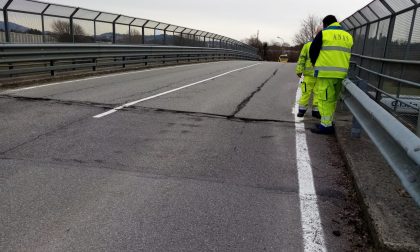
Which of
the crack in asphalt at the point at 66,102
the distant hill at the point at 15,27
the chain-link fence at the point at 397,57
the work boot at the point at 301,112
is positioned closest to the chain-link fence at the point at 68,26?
the distant hill at the point at 15,27

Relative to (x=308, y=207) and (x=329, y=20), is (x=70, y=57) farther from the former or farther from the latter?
(x=308, y=207)

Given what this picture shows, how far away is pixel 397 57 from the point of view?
7.51m

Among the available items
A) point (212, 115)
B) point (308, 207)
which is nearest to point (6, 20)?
point (212, 115)

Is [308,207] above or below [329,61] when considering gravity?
below

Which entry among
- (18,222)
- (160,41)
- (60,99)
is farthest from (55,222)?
(160,41)

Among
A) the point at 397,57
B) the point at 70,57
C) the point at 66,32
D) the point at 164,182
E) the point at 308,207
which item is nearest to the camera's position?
the point at 308,207

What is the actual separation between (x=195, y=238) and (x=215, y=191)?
96 cm

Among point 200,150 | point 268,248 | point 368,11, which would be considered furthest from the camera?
point 368,11

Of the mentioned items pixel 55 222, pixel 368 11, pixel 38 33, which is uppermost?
pixel 368 11

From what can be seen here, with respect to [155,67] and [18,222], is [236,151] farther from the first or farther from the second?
[155,67]

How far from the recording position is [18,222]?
327 cm

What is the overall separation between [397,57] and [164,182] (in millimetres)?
5460

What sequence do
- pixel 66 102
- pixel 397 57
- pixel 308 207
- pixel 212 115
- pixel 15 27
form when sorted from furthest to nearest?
pixel 15 27, pixel 66 102, pixel 212 115, pixel 397 57, pixel 308 207

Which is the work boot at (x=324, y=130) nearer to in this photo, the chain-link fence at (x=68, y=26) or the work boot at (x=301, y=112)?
the work boot at (x=301, y=112)
